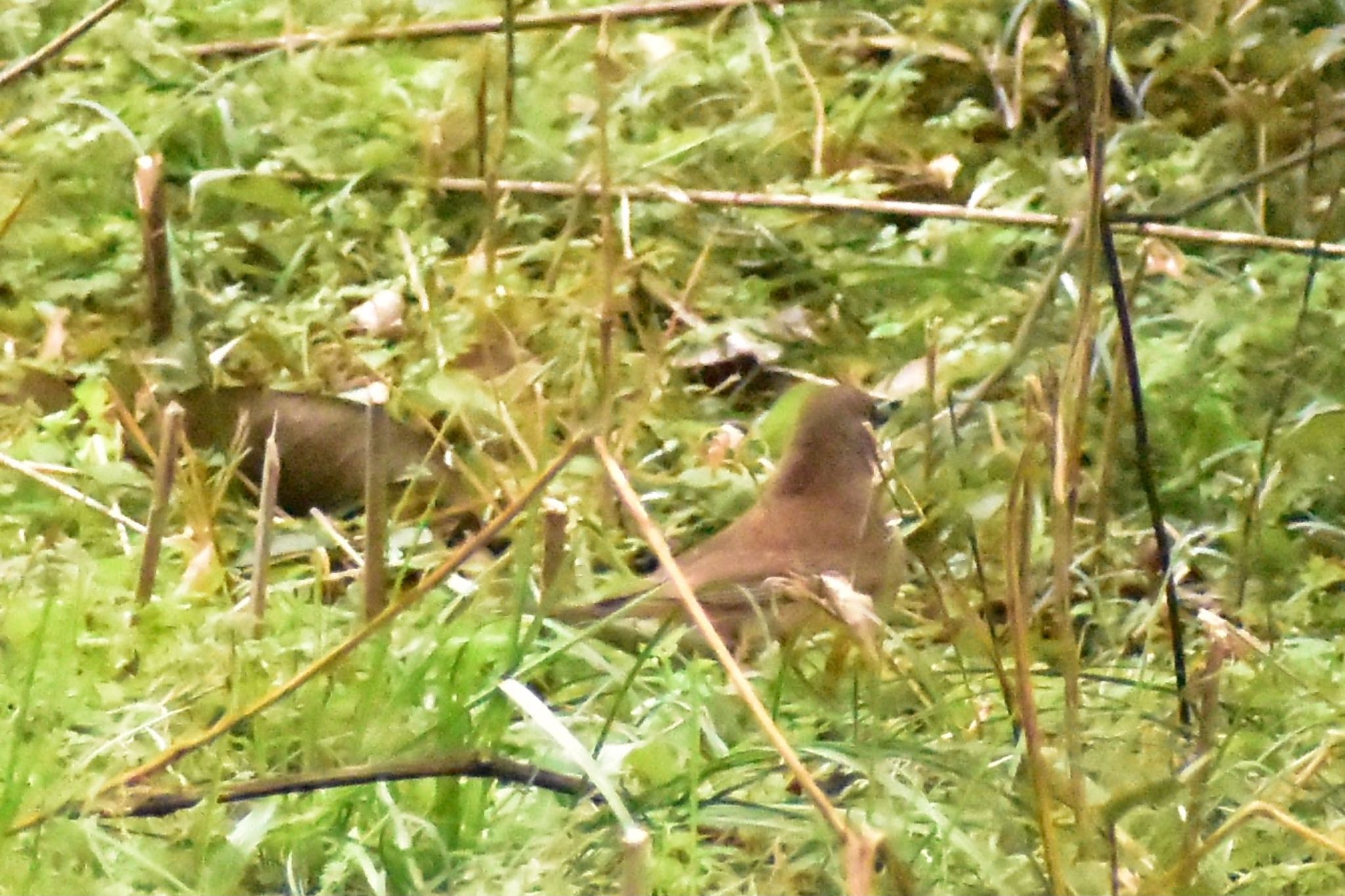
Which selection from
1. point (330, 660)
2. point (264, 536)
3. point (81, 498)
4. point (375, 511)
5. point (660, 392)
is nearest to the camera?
point (330, 660)

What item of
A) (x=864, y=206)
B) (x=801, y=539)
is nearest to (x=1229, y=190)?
(x=801, y=539)

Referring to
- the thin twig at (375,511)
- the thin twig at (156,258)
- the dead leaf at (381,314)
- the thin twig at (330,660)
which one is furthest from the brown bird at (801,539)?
the thin twig at (156,258)

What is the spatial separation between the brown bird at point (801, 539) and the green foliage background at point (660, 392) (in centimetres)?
8

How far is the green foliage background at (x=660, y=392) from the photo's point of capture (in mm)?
1500

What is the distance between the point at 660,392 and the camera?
2.87m

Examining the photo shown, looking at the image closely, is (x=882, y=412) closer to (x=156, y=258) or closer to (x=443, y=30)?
(x=443, y=30)

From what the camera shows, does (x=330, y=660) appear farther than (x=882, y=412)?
No

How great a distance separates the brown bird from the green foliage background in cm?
8

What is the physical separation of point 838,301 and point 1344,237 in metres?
0.91

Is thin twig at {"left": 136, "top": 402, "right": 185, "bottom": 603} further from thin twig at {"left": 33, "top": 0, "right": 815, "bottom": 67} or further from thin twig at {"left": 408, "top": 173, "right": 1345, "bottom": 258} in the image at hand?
thin twig at {"left": 33, "top": 0, "right": 815, "bottom": 67}

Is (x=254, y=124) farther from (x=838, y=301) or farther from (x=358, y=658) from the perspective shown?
(x=358, y=658)

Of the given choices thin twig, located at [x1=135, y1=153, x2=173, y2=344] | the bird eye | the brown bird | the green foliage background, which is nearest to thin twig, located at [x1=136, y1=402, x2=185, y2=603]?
the green foliage background

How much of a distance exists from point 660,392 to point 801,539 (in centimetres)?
50

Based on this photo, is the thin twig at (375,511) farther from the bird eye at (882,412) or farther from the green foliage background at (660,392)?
the bird eye at (882,412)
